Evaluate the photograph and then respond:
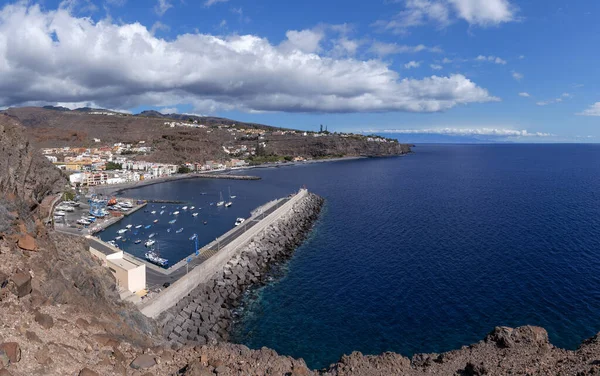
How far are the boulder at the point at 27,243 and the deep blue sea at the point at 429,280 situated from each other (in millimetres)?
13800

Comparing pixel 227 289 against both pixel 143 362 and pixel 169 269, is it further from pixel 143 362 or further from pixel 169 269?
pixel 143 362

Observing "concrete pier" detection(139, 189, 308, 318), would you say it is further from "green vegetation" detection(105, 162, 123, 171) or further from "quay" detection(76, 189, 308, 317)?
"green vegetation" detection(105, 162, 123, 171)

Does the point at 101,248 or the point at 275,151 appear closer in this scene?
the point at 101,248

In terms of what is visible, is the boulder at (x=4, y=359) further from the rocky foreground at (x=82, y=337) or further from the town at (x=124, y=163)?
the town at (x=124, y=163)

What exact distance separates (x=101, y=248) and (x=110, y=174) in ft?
230

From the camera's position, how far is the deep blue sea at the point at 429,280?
74.1ft

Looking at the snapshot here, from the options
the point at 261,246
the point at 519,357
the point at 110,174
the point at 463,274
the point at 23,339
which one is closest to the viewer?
the point at 23,339

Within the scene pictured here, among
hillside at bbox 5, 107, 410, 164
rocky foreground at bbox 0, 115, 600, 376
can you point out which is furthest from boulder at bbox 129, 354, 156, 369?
hillside at bbox 5, 107, 410, 164

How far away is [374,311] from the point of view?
25.5 metres

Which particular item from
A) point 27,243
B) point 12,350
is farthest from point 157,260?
point 12,350

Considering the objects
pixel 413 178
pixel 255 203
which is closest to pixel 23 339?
pixel 255 203

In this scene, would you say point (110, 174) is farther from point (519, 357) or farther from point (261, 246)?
point (519, 357)

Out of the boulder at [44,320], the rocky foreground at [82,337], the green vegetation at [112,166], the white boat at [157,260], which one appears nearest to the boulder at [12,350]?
the rocky foreground at [82,337]

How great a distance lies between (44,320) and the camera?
946 centimetres
